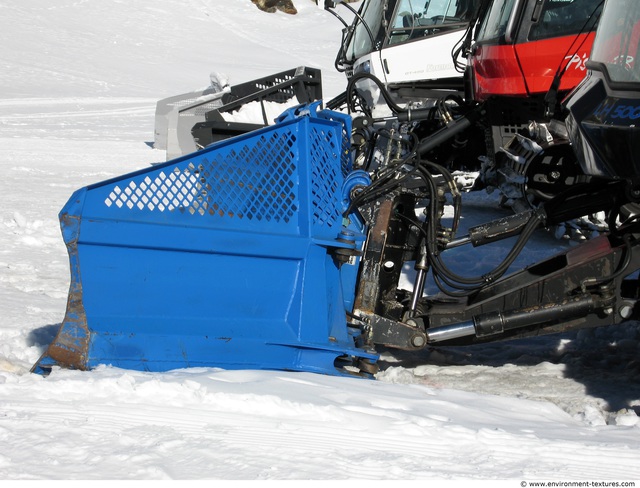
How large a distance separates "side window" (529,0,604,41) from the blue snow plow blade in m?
3.48

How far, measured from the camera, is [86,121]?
1678 centimetres

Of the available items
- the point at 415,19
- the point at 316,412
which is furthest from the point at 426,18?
the point at 316,412

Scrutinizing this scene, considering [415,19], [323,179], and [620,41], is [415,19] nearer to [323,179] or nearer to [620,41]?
[323,179]

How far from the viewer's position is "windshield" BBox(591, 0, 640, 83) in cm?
419

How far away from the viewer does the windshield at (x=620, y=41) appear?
419 centimetres

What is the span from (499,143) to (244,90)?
14.4 feet

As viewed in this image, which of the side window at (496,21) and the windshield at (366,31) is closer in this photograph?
the side window at (496,21)

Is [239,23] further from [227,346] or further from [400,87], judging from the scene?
[227,346]

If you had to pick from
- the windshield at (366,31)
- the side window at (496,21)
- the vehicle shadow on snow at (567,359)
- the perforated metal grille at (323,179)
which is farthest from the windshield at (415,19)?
the perforated metal grille at (323,179)

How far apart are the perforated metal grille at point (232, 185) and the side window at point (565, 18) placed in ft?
11.4

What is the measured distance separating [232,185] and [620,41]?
1971 mm

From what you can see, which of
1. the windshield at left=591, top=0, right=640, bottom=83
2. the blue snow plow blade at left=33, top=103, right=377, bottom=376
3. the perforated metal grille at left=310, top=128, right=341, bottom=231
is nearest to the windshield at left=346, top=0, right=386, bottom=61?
the perforated metal grille at left=310, top=128, right=341, bottom=231

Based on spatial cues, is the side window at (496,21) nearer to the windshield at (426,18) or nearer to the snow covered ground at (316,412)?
the snow covered ground at (316,412)

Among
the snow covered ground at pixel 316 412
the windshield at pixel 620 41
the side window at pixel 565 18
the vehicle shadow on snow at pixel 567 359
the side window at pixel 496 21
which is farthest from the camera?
the side window at pixel 496 21
